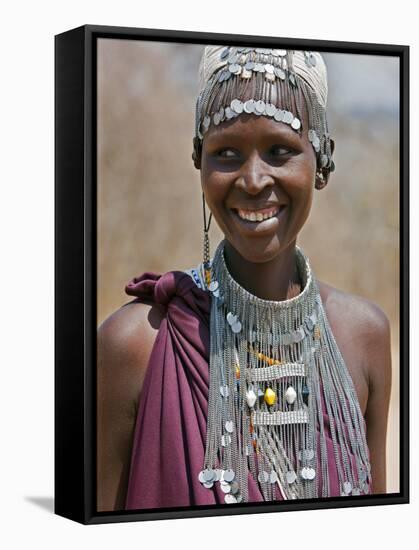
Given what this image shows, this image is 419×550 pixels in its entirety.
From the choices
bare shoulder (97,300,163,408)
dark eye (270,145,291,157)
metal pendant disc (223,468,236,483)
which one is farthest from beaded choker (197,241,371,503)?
dark eye (270,145,291,157)

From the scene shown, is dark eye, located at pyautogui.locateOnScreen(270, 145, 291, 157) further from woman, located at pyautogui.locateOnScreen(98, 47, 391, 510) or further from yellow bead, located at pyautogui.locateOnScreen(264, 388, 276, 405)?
yellow bead, located at pyautogui.locateOnScreen(264, 388, 276, 405)

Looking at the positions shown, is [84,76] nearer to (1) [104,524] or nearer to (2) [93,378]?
(2) [93,378]

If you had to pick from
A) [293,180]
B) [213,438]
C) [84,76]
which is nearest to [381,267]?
[293,180]

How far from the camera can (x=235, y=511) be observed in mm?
5672

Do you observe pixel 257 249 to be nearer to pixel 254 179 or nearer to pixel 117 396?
pixel 254 179

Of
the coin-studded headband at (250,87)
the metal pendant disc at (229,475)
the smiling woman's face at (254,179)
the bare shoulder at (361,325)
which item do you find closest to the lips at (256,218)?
the smiling woman's face at (254,179)

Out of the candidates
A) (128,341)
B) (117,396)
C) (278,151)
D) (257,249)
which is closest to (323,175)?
(278,151)

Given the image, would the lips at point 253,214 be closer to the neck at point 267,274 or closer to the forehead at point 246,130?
the neck at point 267,274

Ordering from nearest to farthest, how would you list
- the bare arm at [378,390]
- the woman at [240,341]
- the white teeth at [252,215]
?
the woman at [240,341] → the white teeth at [252,215] → the bare arm at [378,390]

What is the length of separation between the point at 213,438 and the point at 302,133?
1.12 metres

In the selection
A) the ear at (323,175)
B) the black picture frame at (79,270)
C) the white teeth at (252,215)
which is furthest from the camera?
the ear at (323,175)

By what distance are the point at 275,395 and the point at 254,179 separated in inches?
30.3

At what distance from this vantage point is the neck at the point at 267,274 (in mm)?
5715

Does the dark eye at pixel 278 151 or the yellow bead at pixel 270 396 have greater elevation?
the dark eye at pixel 278 151
